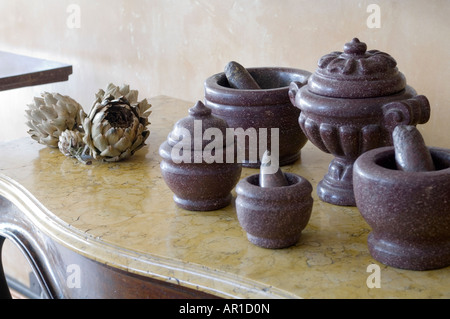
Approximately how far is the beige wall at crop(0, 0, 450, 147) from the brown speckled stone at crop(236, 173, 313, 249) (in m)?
0.65

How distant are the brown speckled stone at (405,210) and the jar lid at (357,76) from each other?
0.13m

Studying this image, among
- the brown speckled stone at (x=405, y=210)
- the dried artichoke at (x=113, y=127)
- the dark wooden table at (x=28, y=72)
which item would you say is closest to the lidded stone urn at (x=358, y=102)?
the brown speckled stone at (x=405, y=210)

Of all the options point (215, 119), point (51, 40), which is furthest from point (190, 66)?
point (215, 119)

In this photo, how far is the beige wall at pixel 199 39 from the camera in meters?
1.38

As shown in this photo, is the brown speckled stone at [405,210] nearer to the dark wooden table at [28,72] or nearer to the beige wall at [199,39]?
the beige wall at [199,39]

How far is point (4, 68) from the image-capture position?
2.17 m

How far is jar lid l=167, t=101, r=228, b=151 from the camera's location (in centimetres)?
95

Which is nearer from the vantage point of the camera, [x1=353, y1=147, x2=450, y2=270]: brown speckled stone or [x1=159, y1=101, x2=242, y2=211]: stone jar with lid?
[x1=353, y1=147, x2=450, y2=270]: brown speckled stone

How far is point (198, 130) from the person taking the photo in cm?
95

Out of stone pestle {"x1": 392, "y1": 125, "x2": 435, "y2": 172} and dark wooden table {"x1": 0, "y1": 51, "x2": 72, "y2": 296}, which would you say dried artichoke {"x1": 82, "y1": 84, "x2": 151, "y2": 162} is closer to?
stone pestle {"x1": 392, "y1": 125, "x2": 435, "y2": 172}

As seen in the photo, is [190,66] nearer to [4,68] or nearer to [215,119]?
[4,68]

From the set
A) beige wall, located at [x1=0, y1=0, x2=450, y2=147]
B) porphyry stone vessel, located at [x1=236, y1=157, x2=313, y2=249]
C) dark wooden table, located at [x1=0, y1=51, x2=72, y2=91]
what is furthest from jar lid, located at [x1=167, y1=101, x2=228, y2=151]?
dark wooden table, located at [x1=0, y1=51, x2=72, y2=91]
